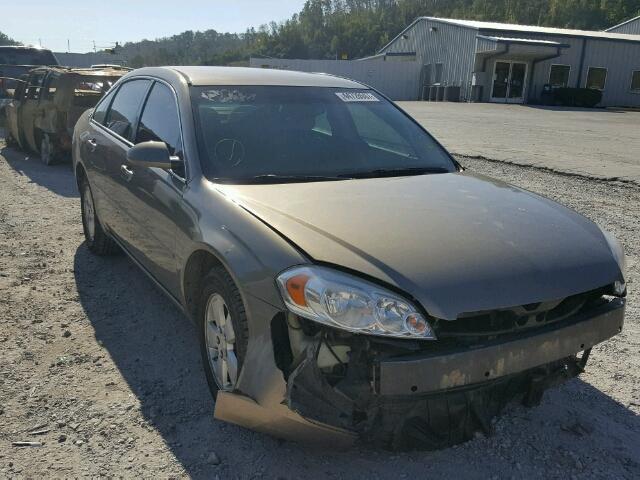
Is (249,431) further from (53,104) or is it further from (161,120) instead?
(53,104)

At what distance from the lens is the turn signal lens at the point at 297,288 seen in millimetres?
2297

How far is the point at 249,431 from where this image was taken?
2805mm

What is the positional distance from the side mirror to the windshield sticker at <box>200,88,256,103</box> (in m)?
0.50

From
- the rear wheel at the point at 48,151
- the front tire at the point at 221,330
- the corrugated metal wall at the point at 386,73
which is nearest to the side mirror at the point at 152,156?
the front tire at the point at 221,330

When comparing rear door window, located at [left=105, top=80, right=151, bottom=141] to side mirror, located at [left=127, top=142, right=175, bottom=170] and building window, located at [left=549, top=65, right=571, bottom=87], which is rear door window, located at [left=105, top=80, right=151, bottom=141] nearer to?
side mirror, located at [left=127, top=142, right=175, bottom=170]

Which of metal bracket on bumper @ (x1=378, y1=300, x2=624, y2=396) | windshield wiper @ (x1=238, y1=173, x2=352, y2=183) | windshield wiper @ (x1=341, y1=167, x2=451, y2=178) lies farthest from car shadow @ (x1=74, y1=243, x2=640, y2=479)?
windshield wiper @ (x1=341, y1=167, x2=451, y2=178)

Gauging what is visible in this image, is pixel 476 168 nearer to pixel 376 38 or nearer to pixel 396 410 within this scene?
pixel 396 410

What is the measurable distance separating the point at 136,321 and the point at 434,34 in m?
37.2

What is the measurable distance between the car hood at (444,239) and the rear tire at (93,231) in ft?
8.15

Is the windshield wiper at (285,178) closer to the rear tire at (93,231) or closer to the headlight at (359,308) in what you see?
the headlight at (359,308)

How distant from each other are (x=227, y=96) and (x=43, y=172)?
23.6 ft

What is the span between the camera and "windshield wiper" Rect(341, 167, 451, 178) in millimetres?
3447

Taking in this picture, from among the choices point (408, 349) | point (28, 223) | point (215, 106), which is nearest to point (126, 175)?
point (215, 106)

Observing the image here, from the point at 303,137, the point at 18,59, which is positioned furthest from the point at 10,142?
the point at 303,137
